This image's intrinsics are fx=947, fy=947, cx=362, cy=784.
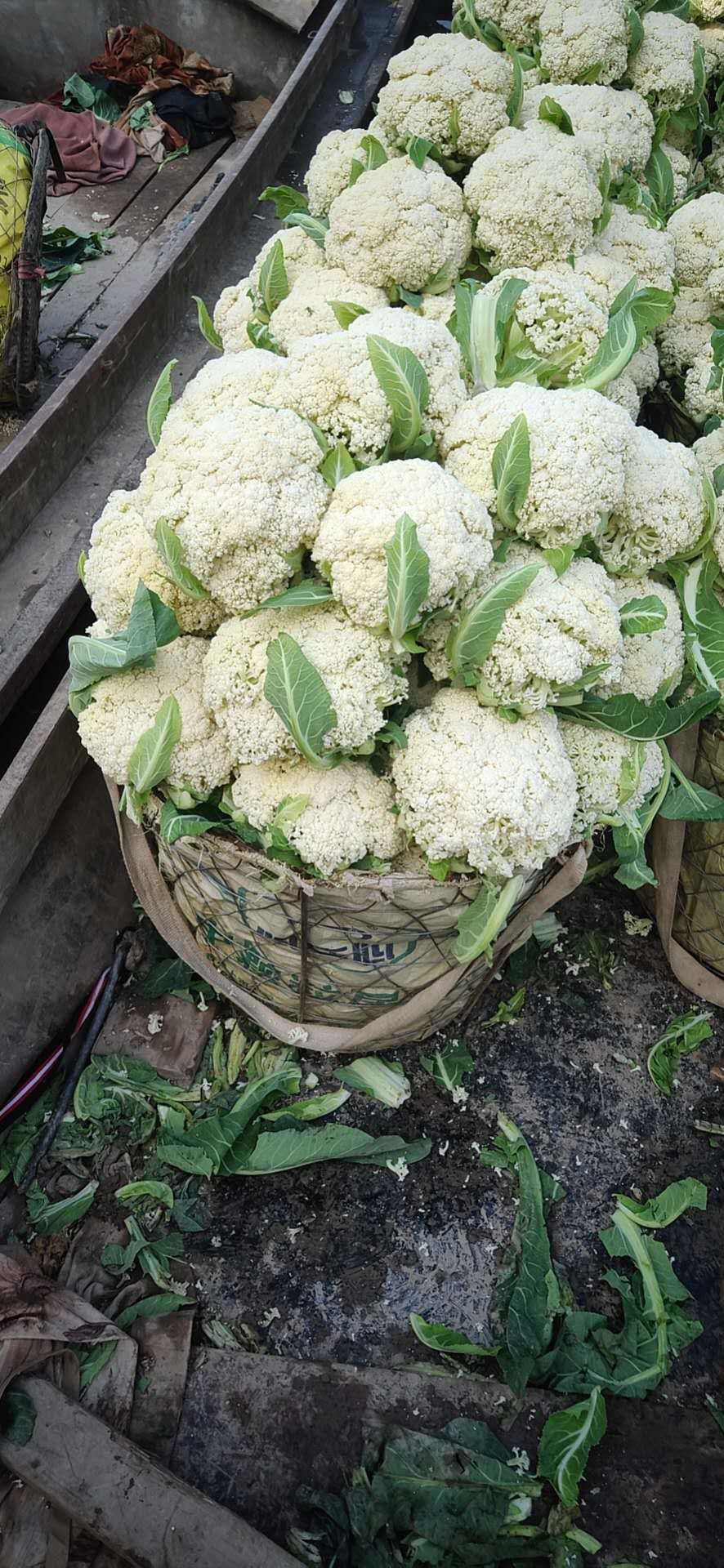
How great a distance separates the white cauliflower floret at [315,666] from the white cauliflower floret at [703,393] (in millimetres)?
1449

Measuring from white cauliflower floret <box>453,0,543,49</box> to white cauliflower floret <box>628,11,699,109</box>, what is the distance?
355 mm

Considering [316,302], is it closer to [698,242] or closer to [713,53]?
[698,242]

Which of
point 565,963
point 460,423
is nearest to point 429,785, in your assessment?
point 460,423

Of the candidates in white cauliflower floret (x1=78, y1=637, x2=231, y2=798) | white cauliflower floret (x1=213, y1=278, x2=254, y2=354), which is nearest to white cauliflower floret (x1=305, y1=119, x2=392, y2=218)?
white cauliflower floret (x1=213, y1=278, x2=254, y2=354)

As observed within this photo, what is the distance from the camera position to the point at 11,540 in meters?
2.70

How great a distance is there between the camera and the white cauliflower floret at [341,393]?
191 cm

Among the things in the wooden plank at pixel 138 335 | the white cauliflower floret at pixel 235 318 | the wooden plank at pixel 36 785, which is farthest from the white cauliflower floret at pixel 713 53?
the wooden plank at pixel 36 785

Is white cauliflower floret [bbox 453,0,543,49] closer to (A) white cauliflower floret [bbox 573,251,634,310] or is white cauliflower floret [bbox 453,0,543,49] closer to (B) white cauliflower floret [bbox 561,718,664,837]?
(A) white cauliflower floret [bbox 573,251,634,310]

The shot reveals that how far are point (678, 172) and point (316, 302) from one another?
1.72m

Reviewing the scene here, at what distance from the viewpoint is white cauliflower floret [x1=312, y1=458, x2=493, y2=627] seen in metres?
1.73

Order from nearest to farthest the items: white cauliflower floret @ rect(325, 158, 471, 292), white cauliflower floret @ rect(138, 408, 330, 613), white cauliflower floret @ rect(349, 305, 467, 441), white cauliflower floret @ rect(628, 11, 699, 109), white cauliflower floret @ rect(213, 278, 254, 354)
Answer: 1. white cauliflower floret @ rect(138, 408, 330, 613)
2. white cauliflower floret @ rect(349, 305, 467, 441)
3. white cauliflower floret @ rect(325, 158, 471, 292)
4. white cauliflower floret @ rect(213, 278, 254, 354)
5. white cauliflower floret @ rect(628, 11, 699, 109)

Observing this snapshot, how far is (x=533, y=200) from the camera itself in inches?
94.3

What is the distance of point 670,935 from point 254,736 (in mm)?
1468

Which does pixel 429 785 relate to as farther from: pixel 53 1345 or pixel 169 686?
pixel 53 1345
